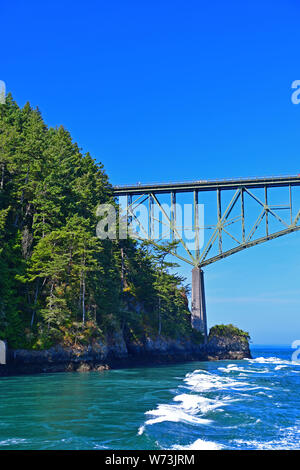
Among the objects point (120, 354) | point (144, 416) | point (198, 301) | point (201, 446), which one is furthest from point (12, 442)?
point (198, 301)

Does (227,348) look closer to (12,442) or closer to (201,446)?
(201,446)

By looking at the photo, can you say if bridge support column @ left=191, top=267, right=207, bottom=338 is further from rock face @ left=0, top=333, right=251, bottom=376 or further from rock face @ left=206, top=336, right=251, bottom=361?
rock face @ left=206, top=336, right=251, bottom=361

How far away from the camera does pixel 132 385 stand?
2769 centimetres

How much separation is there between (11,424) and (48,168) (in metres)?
31.7

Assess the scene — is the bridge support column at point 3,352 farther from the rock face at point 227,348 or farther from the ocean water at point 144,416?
the rock face at point 227,348

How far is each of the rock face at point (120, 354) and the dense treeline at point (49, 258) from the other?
3.45ft

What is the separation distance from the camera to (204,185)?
6291 cm

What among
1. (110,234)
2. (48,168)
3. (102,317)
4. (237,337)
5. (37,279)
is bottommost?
(237,337)

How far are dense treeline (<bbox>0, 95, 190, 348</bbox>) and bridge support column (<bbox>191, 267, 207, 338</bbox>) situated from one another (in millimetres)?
10825

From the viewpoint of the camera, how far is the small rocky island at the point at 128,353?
33.8m

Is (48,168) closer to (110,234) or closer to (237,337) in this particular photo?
(110,234)
